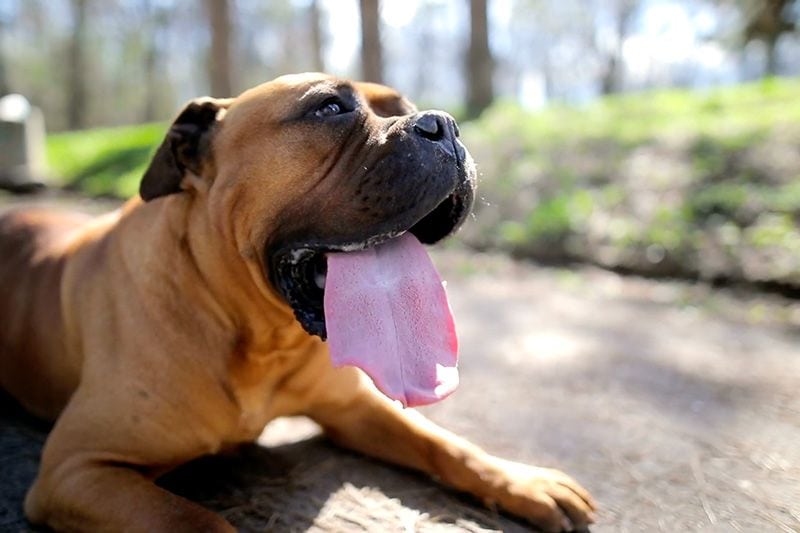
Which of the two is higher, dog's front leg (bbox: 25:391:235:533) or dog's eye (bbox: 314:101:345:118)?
dog's eye (bbox: 314:101:345:118)

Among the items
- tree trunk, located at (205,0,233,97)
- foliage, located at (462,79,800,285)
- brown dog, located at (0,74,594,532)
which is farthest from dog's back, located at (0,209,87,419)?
tree trunk, located at (205,0,233,97)

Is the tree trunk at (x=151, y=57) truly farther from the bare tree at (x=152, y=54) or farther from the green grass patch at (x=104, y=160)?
the green grass patch at (x=104, y=160)

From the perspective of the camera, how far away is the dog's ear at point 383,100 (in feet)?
8.52

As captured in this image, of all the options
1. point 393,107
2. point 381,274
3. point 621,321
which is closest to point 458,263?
point 621,321

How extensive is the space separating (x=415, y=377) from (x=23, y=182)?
10728 mm

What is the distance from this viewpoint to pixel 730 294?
17.7ft

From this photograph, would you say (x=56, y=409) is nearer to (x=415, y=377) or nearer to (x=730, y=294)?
(x=415, y=377)

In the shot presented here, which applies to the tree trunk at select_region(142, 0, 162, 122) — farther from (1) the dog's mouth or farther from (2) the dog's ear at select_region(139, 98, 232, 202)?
(1) the dog's mouth

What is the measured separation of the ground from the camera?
2398mm

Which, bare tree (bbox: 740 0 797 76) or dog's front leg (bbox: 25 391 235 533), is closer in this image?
dog's front leg (bbox: 25 391 235 533)

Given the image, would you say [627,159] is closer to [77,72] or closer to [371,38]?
[371,38]

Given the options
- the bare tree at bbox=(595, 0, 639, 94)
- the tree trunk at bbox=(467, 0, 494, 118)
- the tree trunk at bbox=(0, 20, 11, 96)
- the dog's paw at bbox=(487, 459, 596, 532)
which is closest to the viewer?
the dog's paw at bbox=(487, 459, 596, 532)

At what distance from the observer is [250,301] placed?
2387 millimetres

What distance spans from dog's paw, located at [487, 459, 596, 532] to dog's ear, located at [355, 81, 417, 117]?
4.30 feet
